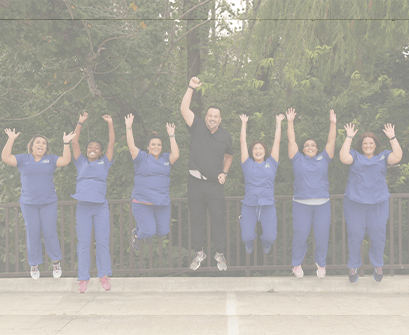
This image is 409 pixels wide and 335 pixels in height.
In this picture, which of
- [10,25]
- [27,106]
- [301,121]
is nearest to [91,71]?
[10,25]

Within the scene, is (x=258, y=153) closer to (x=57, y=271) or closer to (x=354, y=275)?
(x=354, y=275)

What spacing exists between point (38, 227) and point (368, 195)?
13.3ft

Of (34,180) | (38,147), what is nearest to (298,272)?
(34,180)

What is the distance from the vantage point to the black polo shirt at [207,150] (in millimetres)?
5148

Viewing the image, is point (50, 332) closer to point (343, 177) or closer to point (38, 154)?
point (38, 154)

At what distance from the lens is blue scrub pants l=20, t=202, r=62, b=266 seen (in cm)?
530

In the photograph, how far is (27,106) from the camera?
7.56 m

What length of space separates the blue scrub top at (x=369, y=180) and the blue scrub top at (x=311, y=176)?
34 centimetres

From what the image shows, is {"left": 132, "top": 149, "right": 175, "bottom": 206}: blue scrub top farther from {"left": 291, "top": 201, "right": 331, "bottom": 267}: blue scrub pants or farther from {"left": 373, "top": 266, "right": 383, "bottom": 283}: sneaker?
{"left": 373, "top": 266, "right": 383, "bottom": 283}: sneaker

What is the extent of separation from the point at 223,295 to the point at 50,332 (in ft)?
6.70

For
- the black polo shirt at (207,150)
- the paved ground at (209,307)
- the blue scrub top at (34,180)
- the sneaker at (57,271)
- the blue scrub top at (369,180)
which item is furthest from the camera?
the sneaker at (57,271)

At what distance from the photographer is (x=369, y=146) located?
5152 millimetres

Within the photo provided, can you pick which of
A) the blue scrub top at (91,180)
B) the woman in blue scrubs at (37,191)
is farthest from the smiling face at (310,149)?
the woman in blue scrubs at (37,191)

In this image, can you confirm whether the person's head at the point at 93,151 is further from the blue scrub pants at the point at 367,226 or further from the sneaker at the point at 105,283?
the blue scrub pants at the point at 367,226
